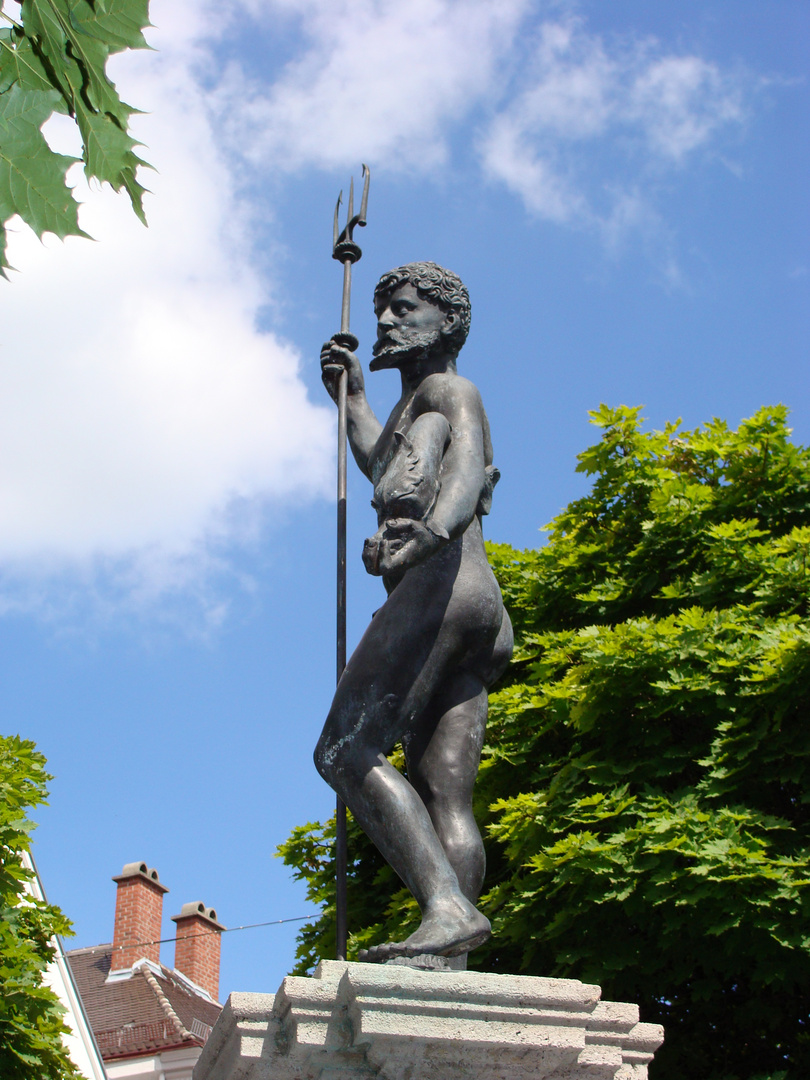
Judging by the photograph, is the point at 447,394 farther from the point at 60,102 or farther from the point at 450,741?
the point at 60,102

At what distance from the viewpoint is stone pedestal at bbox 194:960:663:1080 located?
9.20ft

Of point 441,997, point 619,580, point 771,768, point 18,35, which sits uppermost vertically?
point 619,580

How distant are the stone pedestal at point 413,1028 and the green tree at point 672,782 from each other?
5960mm

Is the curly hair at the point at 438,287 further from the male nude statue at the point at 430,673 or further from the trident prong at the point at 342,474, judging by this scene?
the trident prong at the point at 342,474

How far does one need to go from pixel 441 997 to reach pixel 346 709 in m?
1.01

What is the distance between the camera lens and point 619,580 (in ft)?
39.1

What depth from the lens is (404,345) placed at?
425 cm

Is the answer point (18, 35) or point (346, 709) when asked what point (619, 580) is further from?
point (18, 35)

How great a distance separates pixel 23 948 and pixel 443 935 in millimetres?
9119

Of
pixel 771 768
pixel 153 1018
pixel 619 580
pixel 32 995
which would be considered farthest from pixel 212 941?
pixel 771 768

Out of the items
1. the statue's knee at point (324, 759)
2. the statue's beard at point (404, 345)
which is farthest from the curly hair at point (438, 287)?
the statue's knee at point (324, 759)

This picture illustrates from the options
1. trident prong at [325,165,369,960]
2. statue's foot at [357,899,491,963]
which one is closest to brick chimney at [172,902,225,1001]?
trident prong at [325,165,369,960]

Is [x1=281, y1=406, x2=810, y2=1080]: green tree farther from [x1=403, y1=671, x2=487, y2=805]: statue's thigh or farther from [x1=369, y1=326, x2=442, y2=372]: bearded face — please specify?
[x1=369, y1=326, x2=442, y2=372]: bearded face

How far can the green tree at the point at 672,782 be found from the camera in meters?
8.76
